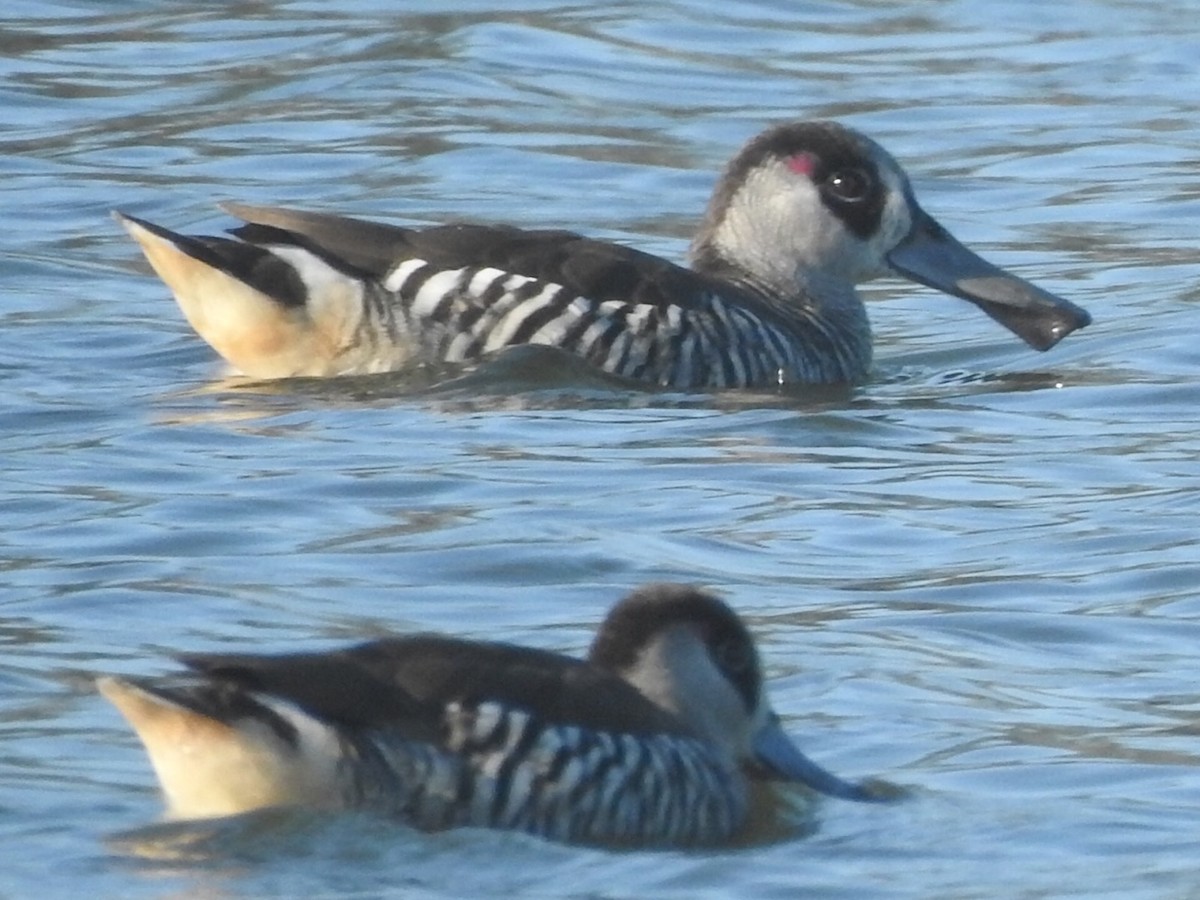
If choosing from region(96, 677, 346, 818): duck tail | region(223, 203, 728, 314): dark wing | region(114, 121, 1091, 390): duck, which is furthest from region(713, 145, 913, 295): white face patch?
region(96, 677, 346, 818): duck tail

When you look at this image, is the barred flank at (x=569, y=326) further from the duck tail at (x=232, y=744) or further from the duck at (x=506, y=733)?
the duck tail at (x=232, y=744)

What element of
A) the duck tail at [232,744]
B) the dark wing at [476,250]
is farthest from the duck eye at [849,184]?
the duck tail at [232,744]

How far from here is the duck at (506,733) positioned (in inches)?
302

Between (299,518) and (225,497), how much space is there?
1.17 ft

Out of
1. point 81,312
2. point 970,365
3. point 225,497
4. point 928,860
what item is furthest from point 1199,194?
point 928,860

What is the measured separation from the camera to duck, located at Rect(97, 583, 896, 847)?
7668 mm

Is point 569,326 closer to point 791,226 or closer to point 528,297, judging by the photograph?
point 528,297

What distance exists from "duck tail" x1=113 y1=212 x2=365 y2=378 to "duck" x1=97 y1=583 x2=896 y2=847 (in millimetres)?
4500

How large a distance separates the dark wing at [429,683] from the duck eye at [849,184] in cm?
607

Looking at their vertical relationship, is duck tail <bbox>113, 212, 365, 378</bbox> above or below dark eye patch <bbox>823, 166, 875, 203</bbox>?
below

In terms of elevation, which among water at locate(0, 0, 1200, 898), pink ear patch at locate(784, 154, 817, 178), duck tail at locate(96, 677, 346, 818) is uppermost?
pink ear patch at locate(784, 154, 817, 178)

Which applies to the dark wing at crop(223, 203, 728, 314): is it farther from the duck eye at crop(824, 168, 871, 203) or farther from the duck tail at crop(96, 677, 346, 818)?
the duck tail at crop(96, 677, 346, 818)

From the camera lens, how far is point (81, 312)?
1456cm

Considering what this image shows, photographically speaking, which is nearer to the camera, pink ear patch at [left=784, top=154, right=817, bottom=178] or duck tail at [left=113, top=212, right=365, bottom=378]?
duck tail at [left=113, top=212, right=365, bottom=378]
